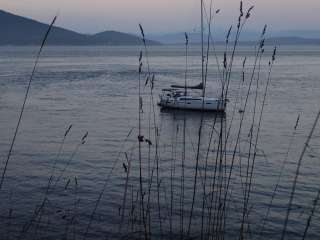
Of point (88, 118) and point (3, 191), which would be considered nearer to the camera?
point (3, 191)

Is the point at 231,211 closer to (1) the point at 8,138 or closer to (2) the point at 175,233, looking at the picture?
(2) the point at 175,233

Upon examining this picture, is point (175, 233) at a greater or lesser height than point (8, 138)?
greater

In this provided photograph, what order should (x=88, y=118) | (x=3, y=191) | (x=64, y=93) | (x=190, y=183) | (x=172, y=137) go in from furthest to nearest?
1. (x=64, y=93)
2. (x=88, y=118)
3. (x=172, y=137)
4. (x=190, y=183)
5. (x=3, y=191)

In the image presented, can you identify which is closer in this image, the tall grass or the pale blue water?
the tall grass

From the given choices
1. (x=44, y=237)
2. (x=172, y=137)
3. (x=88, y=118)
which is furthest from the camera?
(x=88, y=118)

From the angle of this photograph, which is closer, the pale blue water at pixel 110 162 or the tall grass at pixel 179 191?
the tall grass at pixel 179 191

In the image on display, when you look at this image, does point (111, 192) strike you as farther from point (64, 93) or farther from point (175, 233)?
point (64, 93)

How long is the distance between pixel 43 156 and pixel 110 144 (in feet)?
16.2

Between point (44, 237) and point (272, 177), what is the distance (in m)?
11.2

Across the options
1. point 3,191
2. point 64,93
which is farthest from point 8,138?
point 64,93

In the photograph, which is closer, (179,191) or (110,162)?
(179,191)

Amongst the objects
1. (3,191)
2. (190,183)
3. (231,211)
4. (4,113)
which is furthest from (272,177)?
(4,113)

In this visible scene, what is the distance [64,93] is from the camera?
60094mm

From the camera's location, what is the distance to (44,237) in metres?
14.7
